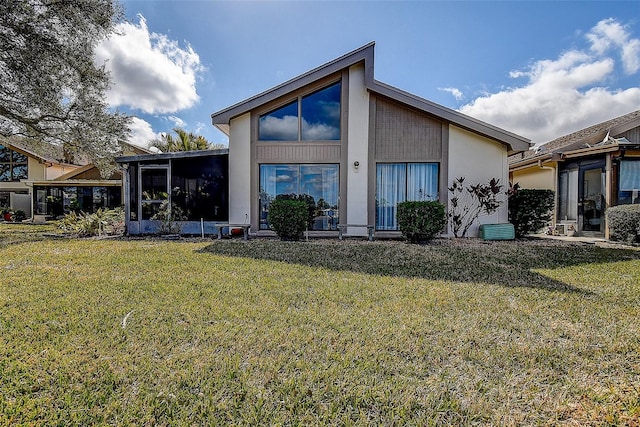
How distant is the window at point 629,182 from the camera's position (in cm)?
1107

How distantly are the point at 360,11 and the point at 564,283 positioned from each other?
10.8 meters

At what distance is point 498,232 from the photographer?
10.8m

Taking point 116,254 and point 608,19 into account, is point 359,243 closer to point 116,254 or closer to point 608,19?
point 116,254

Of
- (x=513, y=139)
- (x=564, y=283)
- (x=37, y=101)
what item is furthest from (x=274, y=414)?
(x=37, y=101)

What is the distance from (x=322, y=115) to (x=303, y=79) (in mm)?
1373

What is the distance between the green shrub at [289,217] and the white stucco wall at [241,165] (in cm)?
170

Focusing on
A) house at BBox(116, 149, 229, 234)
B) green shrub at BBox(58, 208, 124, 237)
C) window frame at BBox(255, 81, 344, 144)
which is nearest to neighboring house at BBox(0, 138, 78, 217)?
green shrub at BBox(58, 208, 124, 237)

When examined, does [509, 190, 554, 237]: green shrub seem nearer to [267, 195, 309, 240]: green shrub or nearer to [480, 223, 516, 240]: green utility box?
[480, 223, 516, 240]: green utility box

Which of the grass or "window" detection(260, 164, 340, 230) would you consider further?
"window" detection(260, 164, 340, 230)

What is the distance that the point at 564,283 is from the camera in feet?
18.0

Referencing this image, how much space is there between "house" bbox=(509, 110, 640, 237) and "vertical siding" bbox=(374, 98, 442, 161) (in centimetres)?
545

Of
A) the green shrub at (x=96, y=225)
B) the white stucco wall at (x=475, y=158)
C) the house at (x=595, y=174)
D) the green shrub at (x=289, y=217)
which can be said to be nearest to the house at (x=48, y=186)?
the green shrub at (x=96, y=225)

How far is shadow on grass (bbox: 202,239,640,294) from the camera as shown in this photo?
6.07 metres

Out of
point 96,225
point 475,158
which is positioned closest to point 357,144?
point 475,158
